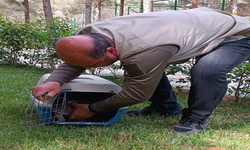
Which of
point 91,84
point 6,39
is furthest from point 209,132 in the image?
point 6,39

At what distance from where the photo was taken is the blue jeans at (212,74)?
2.20 meters

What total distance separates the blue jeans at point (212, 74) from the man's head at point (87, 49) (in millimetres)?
664

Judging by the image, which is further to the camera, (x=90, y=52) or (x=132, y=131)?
(x=132, y=131)

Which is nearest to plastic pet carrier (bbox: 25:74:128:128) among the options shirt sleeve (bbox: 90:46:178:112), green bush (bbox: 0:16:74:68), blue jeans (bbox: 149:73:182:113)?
shirt sleeve (bbox: 90:46:178:112)

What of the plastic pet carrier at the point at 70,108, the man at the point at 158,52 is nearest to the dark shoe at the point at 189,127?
the man at the point at 158,52

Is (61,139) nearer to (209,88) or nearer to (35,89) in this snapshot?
(35,89)

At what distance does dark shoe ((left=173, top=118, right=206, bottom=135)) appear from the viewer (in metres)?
2.33

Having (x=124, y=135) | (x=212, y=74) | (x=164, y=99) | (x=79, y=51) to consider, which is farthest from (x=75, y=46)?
(x=164, y=99)

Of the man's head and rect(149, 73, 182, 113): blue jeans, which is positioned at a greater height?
the man's head

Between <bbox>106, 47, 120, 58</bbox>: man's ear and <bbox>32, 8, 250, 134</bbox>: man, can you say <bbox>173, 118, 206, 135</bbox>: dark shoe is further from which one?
<bbox>106, 47, 120, 58</bbox>: man's ear

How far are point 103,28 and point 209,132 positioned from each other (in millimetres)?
1101

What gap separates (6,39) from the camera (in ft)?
21.7

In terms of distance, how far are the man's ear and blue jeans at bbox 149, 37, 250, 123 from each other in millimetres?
640

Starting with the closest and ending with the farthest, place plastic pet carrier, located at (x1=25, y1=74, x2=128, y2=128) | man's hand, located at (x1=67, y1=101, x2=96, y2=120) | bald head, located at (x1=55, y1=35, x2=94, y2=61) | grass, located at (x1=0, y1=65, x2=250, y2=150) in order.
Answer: bald head, located at (x1=55, y1=35, x2=94, y2=61) < grass, located at (x1=0, y1=65, x2=250, y2=150) < plastic pet carrier, located at (x1=25, y1=74, x2=128, y2=128) < man's hand, located at (x1=67, y1=101, x2=96, y2=120)
